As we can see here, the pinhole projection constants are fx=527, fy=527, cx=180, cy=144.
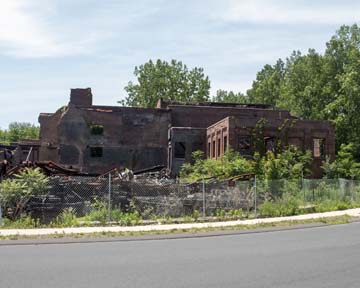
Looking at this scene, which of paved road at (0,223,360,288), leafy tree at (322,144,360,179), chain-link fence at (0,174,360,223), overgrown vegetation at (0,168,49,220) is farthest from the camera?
leafy tree at (322,144,360,179)

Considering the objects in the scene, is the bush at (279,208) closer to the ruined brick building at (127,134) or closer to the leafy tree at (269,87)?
the ruined brick building at (127,134)

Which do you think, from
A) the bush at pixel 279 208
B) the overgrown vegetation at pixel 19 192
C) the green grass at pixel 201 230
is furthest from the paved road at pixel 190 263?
the bush at pixel 279 208

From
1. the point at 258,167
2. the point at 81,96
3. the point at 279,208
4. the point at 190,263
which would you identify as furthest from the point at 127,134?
the point at 190,263

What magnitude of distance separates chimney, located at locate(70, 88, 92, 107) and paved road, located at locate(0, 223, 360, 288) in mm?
47937

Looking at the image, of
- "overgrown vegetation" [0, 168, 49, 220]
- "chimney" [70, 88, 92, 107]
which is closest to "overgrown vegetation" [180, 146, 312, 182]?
"overgrown vegetation" [0, 168, 49, 220]

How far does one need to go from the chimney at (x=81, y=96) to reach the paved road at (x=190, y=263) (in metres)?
47.9

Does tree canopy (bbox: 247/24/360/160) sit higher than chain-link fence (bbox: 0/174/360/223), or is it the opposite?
tree canopy (bbox: 247/24/360/160)

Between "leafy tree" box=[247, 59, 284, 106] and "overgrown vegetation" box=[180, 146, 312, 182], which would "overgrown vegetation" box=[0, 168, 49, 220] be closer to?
"overgrown vegetation" box=[180, 146, 312, 182]

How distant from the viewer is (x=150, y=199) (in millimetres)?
22812

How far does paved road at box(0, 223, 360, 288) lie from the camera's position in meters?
9.04

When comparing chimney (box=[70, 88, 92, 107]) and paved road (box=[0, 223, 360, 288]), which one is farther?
chimney (box=[70, 88, 92, 107])

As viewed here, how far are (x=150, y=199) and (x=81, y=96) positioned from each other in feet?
137

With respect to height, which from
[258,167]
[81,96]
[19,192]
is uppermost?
[81,96]

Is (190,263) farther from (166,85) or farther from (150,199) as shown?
(166,85)
